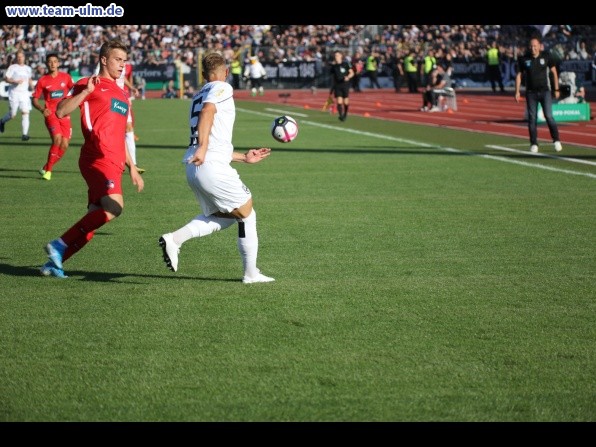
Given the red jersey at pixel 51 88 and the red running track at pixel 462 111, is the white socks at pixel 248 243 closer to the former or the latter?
the red jersey at pixel 51 88

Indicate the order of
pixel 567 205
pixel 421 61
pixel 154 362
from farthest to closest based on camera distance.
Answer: pixel 421 61, pixel 567 205, pixel 154 362

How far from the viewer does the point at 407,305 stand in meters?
8.09

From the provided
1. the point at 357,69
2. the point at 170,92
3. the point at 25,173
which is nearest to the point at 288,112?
the point at 357,69

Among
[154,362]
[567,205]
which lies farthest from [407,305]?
[567,205]

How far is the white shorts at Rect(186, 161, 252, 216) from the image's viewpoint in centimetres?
861

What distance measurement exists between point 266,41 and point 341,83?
33.7 metres

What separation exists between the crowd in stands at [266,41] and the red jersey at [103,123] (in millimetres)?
48501

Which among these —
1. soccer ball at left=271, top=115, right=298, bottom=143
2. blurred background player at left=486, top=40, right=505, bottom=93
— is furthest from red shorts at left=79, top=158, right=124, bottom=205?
blurred background player at left=486, top=40, right=505, bottom=93

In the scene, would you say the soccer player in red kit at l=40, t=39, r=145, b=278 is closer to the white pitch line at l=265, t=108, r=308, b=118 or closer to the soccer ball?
the soccer ball

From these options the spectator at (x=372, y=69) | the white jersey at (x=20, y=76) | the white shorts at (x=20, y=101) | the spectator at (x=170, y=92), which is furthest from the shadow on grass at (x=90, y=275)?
the spectator at (x=372, y=69)

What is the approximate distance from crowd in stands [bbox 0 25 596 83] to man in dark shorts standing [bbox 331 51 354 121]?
76.2 ft

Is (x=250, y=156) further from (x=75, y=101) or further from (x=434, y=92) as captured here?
(x=434, y=92)
